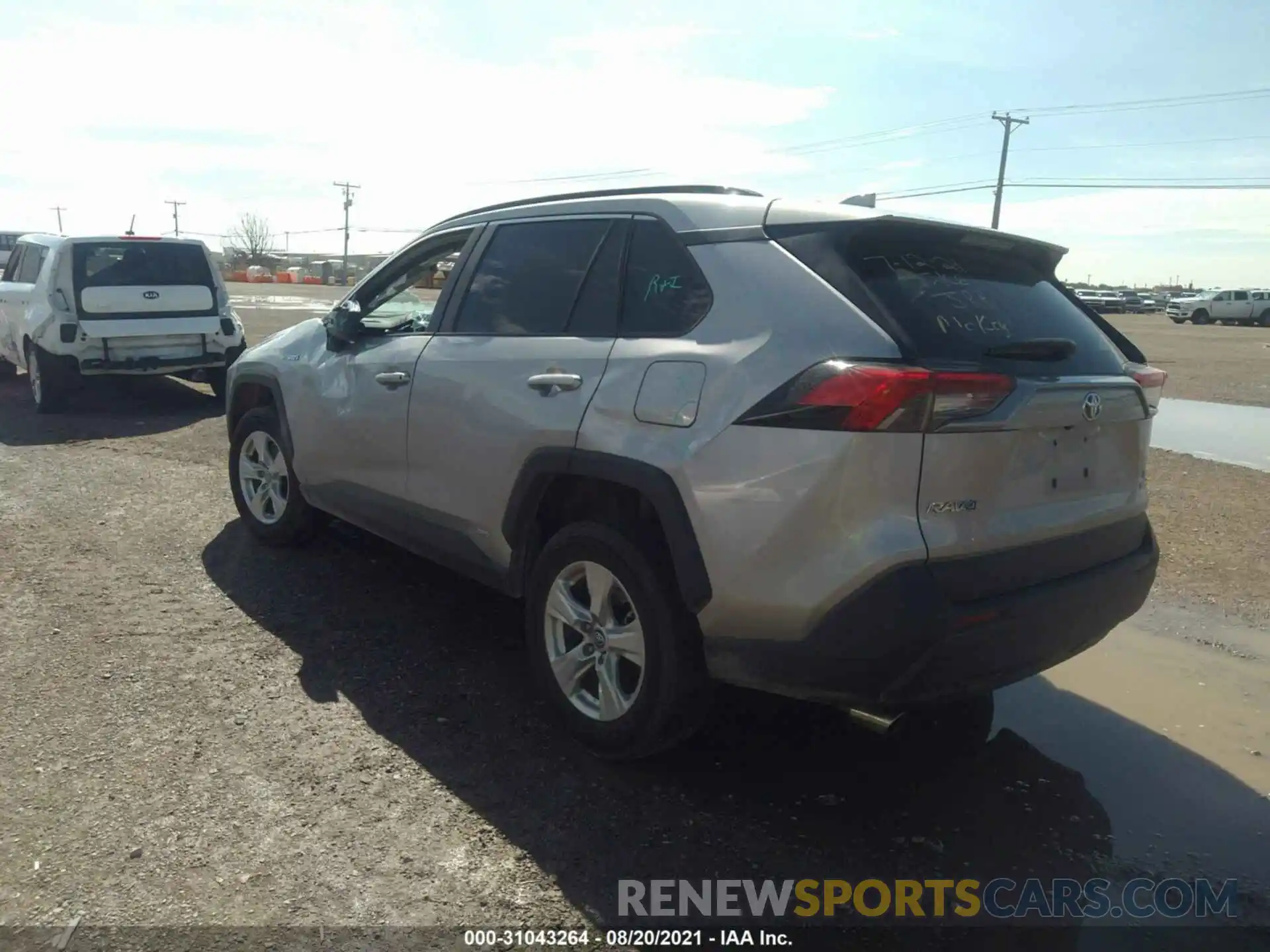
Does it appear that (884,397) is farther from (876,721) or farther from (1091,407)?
(876,721)

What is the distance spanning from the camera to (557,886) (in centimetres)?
269

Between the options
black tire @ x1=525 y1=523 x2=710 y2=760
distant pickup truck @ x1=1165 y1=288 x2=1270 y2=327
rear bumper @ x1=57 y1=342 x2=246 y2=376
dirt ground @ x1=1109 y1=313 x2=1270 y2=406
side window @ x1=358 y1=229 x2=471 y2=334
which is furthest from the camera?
distant pickup truck @ x1=1165 y1=288 x2=1270 y2=327

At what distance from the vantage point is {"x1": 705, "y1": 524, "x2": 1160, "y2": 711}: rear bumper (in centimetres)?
261

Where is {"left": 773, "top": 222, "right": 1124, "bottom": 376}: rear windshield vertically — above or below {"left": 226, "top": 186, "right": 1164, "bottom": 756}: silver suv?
above

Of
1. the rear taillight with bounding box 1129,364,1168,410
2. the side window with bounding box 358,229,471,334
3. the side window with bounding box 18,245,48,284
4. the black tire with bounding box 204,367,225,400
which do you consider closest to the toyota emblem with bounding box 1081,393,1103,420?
the rear taillight with bounding box 1129,364,1168,410

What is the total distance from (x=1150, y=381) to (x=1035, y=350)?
79cm

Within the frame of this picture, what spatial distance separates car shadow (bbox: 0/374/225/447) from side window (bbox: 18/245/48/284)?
1.28m

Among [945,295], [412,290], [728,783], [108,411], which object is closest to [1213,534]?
[945,295]

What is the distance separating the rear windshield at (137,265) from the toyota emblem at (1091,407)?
9.56m

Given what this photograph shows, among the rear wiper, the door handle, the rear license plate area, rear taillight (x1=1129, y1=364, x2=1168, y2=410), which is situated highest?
the rear wiper

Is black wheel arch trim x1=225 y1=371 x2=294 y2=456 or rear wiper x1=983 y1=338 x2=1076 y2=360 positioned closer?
rear wiper x1=983 y1=338 x2=1076 y2=360

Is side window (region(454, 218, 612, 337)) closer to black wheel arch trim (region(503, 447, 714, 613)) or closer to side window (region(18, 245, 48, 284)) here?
black wheel arch trim (region(503, 447, 714, 613))

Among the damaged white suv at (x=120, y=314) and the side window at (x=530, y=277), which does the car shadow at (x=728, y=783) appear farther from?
the damaged white suv at (x=120, y=314)

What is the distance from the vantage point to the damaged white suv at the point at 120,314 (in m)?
9.52
